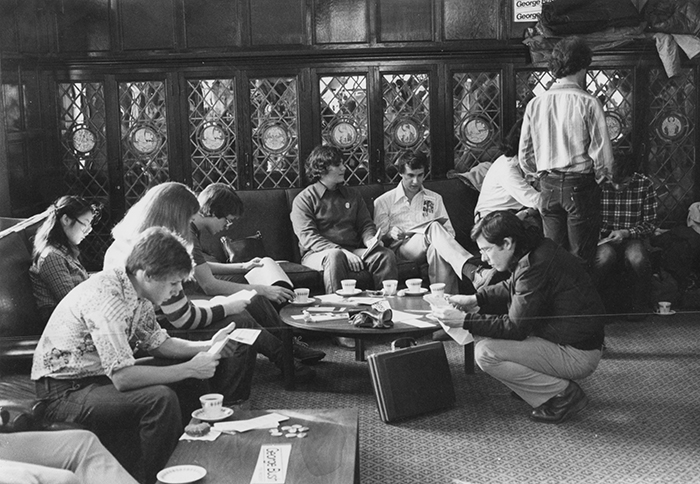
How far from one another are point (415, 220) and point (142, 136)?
1.64 m

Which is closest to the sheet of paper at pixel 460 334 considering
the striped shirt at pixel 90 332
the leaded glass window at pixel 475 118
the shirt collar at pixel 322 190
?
the leaded glass window at pixel 475 118

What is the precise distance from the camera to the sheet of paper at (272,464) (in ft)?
6.29

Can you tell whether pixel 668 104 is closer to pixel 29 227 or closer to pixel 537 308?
pixel 537 308

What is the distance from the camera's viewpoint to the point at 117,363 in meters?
2.18

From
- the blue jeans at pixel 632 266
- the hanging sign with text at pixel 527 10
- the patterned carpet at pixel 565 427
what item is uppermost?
the hanging sign with text at pixel 527 10

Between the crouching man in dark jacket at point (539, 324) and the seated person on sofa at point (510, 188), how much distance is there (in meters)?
0.11

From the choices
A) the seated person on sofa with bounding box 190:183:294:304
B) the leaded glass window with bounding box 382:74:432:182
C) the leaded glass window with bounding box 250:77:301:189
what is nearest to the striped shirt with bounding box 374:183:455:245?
the leaded glass window with bounding box 382:74:432:182

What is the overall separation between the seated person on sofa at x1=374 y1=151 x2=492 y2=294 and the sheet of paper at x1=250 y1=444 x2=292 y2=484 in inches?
56.3

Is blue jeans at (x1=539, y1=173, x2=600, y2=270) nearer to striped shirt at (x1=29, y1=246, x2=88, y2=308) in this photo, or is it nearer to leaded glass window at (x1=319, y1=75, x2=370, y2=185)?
striped shirt at (x1=29, y1=246, x2=88, y2=308)

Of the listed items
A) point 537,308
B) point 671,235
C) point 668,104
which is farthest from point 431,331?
point 668,104

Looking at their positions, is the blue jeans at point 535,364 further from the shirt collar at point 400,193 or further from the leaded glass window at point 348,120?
the leaded glass window at point 348,120

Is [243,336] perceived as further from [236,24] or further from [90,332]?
[236,24]

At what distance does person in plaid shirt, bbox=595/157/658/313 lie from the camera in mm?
2416

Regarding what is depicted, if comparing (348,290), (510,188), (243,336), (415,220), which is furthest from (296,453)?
(415,220)
